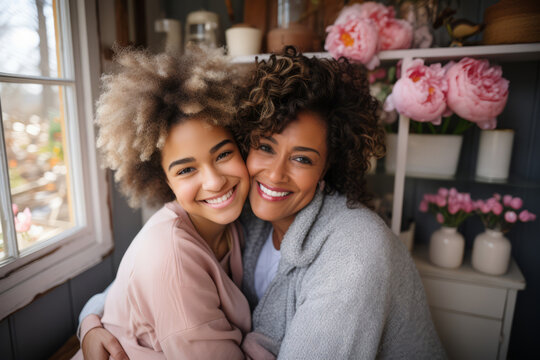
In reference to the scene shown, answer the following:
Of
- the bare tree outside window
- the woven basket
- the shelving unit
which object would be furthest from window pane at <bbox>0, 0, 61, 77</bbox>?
the woven basket

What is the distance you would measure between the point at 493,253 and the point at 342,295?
939 mm

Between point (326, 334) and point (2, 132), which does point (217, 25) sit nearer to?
point (2, 132)

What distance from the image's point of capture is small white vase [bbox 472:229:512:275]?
138 centimetres

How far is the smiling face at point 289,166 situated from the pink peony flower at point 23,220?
2.58 feet

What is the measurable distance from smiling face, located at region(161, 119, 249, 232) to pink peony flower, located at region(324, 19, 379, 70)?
0.58 m

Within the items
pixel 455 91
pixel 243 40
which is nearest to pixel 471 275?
pixel 455 91

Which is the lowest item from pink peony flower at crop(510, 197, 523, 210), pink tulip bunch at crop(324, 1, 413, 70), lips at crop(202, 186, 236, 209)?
pink peony flower at crop(510, 197, 523, 210)

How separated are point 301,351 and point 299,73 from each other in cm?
75

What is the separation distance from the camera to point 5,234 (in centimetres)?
106

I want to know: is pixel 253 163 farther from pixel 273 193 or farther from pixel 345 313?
pixel 345 313

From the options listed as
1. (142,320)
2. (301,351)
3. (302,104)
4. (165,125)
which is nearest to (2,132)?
(165,125)

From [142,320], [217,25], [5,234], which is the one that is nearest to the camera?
[142,320]

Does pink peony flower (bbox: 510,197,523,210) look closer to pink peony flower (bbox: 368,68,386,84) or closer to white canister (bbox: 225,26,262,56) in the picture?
pink peony flower (bbox: 368,68,386,84)

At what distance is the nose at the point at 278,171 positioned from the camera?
985 mm
